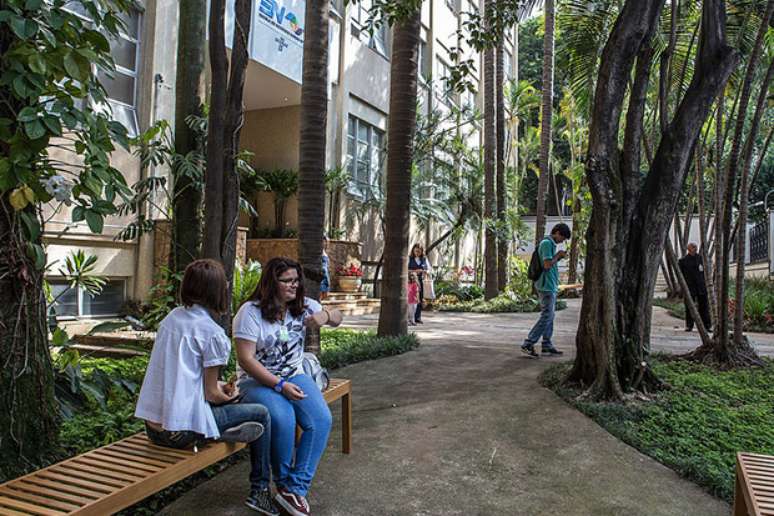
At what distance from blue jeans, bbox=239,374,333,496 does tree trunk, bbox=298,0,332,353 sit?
11.3 ft

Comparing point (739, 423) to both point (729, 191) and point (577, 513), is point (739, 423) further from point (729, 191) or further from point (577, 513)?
point (729, 191)

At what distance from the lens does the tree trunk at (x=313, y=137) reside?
289 inches

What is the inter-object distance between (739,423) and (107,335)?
298 inches

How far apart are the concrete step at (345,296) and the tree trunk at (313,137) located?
8.25 metres

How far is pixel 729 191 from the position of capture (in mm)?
8141

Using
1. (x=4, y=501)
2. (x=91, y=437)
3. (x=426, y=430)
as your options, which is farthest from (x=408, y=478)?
(x=4, y=501)

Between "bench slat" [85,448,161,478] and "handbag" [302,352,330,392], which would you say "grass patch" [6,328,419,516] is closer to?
"bench slat" [85,448,161,478]

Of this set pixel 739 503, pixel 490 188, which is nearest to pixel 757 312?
pixel 490 188

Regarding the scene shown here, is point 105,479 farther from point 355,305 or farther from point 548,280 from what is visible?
point 355,305

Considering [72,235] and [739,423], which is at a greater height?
[72,235]

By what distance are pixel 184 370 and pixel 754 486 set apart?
283 centimetres

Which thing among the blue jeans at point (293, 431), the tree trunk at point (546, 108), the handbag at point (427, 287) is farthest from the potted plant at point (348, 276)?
the blue jeans at point (293, 431)

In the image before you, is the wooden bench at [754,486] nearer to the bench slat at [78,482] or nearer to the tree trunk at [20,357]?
the bench slat at [78,482]

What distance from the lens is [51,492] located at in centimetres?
261
